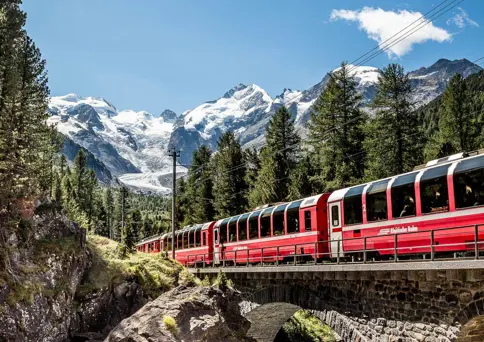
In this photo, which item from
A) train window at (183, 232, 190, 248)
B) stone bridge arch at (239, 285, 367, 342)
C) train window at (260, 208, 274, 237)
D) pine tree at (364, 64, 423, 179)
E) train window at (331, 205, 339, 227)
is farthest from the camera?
train window at (183, 232, 190, 248)

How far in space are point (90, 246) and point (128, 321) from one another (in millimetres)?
14625

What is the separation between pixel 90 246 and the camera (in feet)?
93.9

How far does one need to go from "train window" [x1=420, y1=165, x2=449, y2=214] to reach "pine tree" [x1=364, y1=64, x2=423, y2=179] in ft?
77.6

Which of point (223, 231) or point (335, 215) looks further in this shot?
point (223, 231)

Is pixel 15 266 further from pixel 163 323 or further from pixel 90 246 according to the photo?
pixel 163 323

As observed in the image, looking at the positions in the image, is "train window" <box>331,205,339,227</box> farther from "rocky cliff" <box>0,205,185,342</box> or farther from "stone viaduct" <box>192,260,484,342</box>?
"rocky cliff" <box>0,205,185,342</box>

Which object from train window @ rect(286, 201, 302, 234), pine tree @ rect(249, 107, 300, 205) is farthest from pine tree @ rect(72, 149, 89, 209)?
train window @ rect(286, 201, 302, 234)

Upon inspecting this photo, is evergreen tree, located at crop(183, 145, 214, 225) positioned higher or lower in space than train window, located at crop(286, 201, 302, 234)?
higher

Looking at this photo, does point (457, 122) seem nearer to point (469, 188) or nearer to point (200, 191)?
point (200, 191)

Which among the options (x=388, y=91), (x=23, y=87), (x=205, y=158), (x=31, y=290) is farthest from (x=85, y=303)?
(x=205, y=158)

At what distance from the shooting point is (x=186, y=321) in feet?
47.9

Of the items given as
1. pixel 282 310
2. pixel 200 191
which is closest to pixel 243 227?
pixel 282 310

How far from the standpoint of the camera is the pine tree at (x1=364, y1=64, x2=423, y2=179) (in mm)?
41438

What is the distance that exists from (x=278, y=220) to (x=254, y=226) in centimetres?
311
